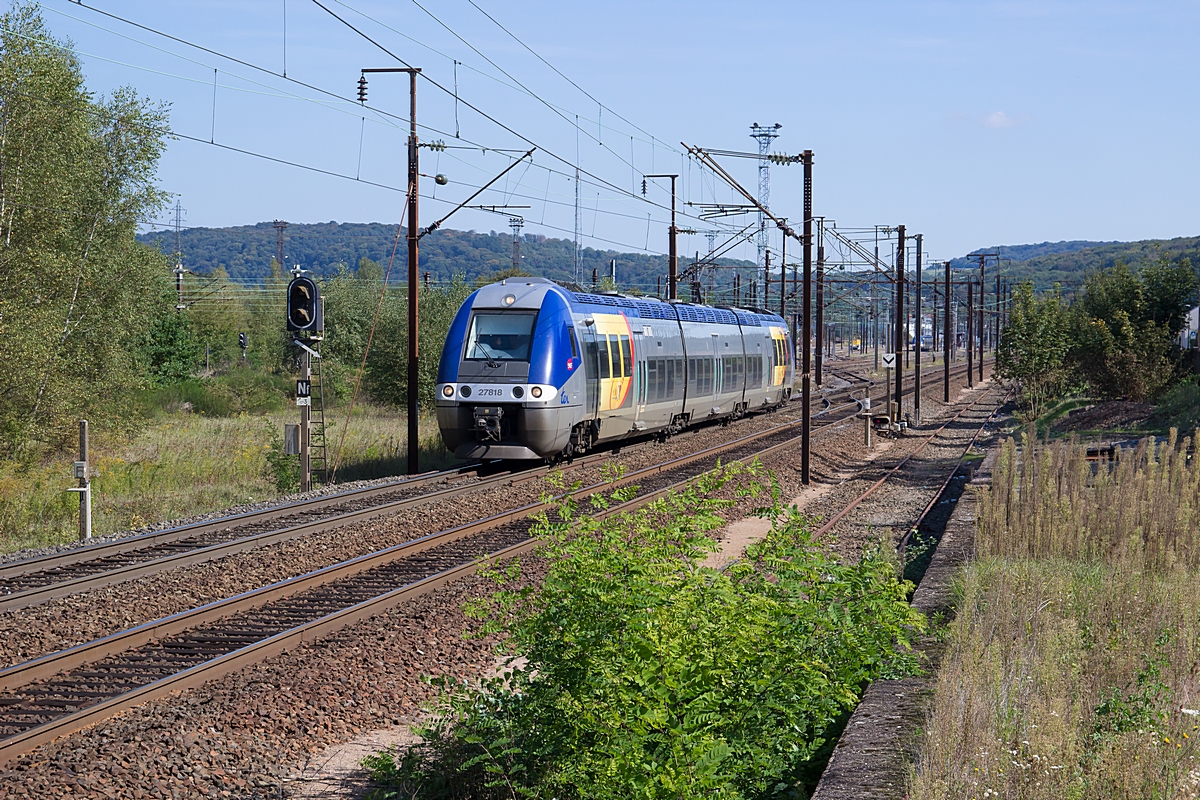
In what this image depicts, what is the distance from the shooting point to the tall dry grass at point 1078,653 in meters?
4.87

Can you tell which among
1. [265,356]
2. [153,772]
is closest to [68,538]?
[153,772]

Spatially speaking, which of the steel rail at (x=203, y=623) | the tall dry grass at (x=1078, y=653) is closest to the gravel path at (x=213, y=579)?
the steel rail at (x=203, y=623)

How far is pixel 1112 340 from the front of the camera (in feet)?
122

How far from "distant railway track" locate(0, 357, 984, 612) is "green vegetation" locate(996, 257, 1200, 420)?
23.5 m

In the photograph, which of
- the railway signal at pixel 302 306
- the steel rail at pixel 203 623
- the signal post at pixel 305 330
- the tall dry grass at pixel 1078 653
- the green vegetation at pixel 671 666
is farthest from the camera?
the railway signal at pixel 302 306

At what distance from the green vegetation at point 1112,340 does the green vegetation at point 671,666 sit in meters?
32.9

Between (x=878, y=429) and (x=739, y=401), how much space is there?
4.70m

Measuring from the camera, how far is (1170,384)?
35.9 meters

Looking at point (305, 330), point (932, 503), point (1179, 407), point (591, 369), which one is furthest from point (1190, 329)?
point (305, 330)

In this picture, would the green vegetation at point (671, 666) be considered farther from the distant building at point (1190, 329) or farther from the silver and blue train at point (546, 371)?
the distant building at point (1190, 329)

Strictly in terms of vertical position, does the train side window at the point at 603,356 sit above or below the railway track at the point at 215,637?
above

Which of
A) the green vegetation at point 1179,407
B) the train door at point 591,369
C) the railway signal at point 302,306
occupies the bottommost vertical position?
the green vegetation at point 1179,407

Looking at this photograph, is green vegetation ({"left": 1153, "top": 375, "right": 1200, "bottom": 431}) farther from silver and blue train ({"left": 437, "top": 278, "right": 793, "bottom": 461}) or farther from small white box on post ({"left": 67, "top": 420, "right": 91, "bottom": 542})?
small white box on post ({"left": 67, "top": 420, "right": 91, "bottom": 542})

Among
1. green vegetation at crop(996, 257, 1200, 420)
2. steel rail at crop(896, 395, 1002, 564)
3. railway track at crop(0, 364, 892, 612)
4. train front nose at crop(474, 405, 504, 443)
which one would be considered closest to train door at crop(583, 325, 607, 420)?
train front nose at crop(474, 405, 504, 443)
